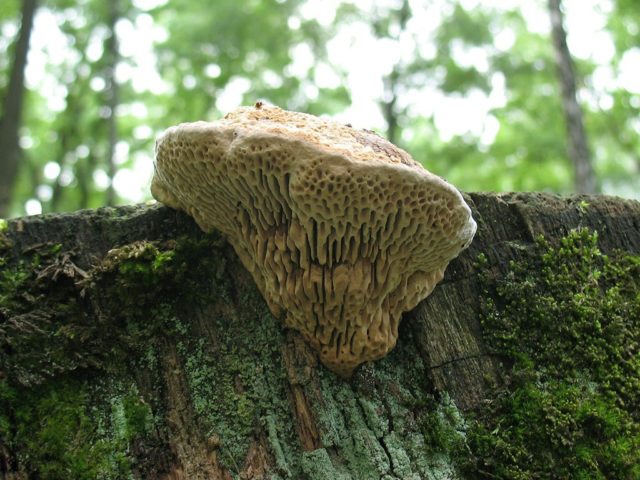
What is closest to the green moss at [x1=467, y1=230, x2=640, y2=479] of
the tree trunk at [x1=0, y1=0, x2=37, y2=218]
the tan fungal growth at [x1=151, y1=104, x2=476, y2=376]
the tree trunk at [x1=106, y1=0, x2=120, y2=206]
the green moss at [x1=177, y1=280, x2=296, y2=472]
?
the tan fungal growth at [x1=151, y1=104, x2=476, y2=376]

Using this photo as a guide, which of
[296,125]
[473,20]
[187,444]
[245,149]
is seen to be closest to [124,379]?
[187,444]

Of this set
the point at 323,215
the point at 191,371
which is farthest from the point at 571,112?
the point at 191,371

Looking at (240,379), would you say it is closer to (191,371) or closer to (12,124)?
(191,371)

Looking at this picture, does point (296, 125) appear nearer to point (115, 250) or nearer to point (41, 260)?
point (115, 250)

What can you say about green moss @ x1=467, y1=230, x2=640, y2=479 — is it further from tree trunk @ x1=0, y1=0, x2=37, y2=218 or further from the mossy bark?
tree trunk @ x1=0, y1=0, x2=37, y2=218

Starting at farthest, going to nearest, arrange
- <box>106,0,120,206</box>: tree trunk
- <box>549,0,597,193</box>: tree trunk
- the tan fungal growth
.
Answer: <box>106,0,120,206</box>: tree trunk → <box>549,0,597,193</box>: tree trunk → the tan fungal growth

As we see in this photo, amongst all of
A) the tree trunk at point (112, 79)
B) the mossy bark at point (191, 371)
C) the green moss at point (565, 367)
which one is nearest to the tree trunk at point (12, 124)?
the tree trunk at point (112, 79)
